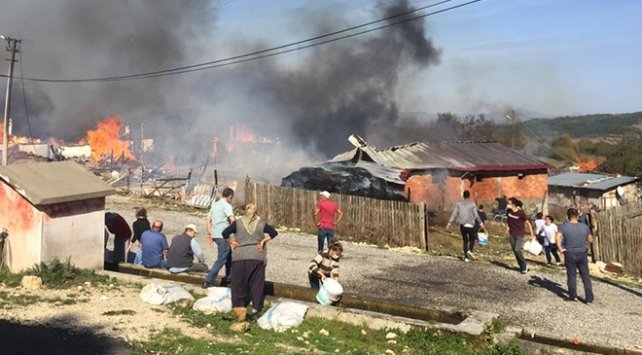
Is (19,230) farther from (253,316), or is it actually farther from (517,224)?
(517,224)

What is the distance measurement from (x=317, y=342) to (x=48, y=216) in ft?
15.4

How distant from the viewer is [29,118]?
4831cm

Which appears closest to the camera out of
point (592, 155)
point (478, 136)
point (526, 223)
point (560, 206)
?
point (526, 223)

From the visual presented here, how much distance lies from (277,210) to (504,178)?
13.4m

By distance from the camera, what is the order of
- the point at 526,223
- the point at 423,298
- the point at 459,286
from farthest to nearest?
the point at 526,223
the point at 459,286
the point at 423,298

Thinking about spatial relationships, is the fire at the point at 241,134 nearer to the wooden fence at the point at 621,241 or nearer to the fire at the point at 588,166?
the fire at the point at 588,166

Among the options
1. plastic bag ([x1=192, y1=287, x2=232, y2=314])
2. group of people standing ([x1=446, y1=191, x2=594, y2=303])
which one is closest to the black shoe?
plastic bag ([x1=192, y1=287, x2=232, y2=314])

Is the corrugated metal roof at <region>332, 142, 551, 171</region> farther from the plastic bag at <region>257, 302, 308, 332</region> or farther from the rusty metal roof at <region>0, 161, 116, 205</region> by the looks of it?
the plastic bag at <region>257, 302, 308, 332</region>

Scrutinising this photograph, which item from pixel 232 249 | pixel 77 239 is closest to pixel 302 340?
pixel 232 249

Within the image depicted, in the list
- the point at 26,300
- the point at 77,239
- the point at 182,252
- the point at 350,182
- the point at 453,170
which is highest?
the point at 453,170

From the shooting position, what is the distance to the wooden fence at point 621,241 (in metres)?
13.6

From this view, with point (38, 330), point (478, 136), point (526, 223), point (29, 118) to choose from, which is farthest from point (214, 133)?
point (38, 330)

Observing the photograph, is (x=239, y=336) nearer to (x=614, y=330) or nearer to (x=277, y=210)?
(x=614, y=330)

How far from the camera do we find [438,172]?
24188 millimetres
